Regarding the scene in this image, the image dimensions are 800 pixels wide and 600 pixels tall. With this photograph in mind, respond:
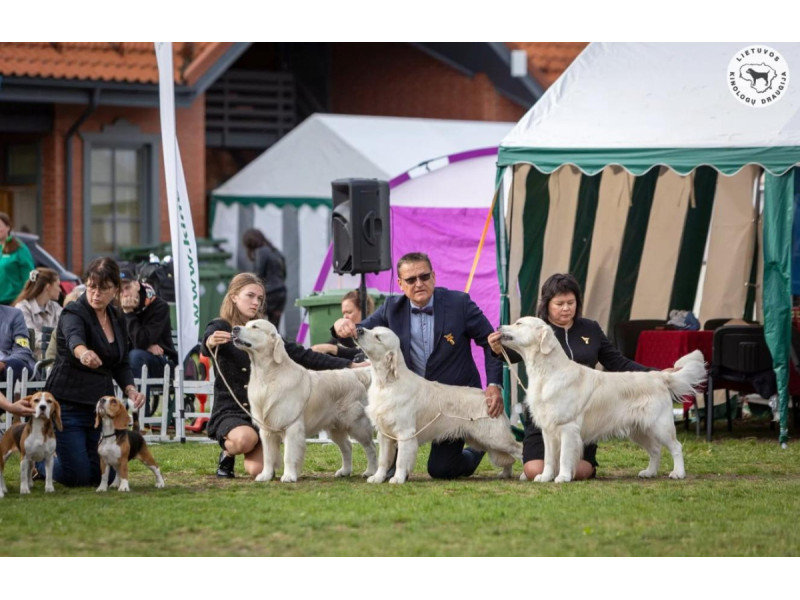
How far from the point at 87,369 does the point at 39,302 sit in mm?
3883

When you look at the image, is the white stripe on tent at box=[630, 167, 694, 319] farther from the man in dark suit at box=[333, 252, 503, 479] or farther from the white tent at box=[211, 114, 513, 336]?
the white tent at box=[211, 114, 513, 336]

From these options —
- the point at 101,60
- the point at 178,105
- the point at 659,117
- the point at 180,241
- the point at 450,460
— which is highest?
the point at 101,60

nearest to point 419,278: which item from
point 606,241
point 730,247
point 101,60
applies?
point 606,241

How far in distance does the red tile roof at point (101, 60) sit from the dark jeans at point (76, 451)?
1051 cm

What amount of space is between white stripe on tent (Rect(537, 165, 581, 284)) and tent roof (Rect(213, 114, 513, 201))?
584 cm

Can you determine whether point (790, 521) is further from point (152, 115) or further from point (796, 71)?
point (152, 115)

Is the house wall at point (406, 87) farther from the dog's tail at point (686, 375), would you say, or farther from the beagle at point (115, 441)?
the beagle at point (115, 441)

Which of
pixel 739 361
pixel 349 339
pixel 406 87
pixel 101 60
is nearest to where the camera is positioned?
pixel 349 339

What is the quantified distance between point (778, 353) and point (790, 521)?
12.5ft

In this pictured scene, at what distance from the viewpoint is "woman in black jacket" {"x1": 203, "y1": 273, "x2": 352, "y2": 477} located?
811 cm

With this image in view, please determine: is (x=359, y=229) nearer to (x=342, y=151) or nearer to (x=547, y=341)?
(x=547, y=341)

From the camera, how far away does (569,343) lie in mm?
8164

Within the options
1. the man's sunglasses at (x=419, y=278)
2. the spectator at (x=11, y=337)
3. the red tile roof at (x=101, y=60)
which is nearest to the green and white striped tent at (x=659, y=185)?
the man's sunglasses at (x=419, y=278)

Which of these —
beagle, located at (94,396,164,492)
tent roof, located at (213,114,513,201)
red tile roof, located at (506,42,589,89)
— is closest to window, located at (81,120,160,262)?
tent roof, located at (213,114,513,201)
